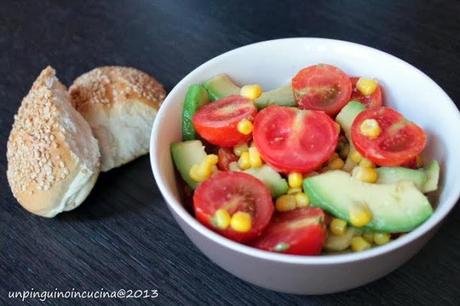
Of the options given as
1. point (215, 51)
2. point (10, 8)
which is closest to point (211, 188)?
point (215, 51)

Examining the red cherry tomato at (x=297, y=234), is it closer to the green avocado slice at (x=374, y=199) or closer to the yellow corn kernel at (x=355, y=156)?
the green avocado slice at (x=374, y=199)

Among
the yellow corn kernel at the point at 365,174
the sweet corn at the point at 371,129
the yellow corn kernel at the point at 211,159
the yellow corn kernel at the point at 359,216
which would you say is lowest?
the yellow corn kernel at the point at 359,216

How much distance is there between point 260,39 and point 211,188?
2.48ft

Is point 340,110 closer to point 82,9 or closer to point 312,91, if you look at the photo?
point 312,91

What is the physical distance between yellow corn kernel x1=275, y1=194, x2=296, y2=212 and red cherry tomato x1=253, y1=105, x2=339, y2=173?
0.15 ft

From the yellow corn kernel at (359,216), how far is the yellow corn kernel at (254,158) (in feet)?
0.60

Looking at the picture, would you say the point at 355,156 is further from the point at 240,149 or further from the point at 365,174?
the point at 240,149

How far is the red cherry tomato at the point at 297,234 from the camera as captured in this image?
900mm

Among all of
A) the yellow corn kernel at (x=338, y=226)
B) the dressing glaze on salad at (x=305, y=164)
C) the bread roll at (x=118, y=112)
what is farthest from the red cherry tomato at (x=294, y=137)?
the bread roll at (x=118, y=112)

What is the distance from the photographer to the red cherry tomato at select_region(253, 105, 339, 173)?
99 centimetres

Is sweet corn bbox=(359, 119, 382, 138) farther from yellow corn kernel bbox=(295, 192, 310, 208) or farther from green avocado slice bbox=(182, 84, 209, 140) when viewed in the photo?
green avocado slice bbox=(182, 84, 209, 140)

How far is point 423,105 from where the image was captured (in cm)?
113

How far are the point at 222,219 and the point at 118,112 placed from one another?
48 centimetres

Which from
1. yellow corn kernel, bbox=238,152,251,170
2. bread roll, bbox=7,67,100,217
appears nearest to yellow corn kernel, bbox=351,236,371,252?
yellow corn kernel, bbox=238,152,251,170
